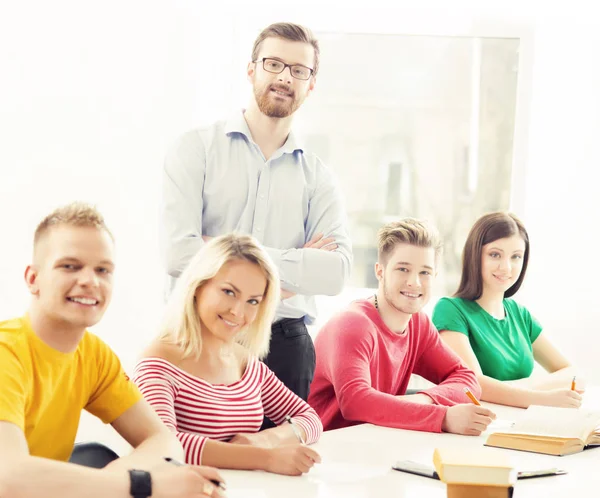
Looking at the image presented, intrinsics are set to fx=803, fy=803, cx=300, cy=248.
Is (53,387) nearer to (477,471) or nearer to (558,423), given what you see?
(477,471)

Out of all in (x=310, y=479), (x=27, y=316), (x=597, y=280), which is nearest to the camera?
(x=27, y=316)

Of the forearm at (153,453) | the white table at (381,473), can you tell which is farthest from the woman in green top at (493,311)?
the forearm at (153,453)

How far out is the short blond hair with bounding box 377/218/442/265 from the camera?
2430 millimetres

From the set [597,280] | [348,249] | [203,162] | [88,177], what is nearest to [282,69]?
[203,162]

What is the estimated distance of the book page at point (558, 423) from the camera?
1977 millimetres

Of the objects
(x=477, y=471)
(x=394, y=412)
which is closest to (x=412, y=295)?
(x=394, y=412)

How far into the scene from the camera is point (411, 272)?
7.89ft

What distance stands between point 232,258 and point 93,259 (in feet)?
1.55

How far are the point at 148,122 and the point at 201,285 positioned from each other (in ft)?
6.29

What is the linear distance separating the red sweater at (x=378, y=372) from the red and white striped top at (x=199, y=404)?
Answer: 266 mm

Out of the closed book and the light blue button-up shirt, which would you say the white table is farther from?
the light blue button-up shirt

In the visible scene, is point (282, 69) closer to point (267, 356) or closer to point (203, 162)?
point (203, 162)

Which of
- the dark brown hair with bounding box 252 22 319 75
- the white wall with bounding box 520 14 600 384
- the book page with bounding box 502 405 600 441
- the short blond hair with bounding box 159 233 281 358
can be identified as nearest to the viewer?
the short blond hair with bounding box 159 233 281 358

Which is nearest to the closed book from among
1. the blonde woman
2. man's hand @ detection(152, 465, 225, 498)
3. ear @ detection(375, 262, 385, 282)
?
the blonde woman
